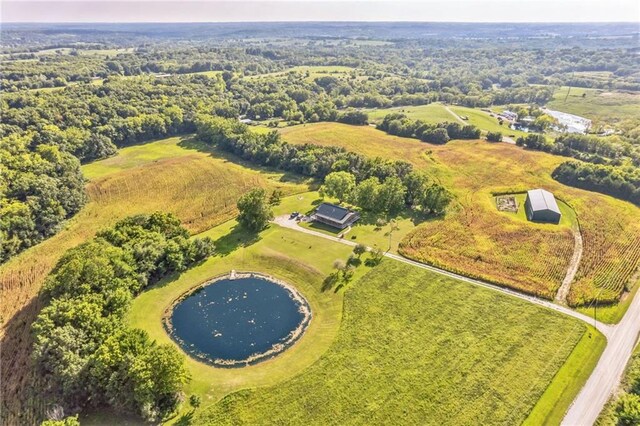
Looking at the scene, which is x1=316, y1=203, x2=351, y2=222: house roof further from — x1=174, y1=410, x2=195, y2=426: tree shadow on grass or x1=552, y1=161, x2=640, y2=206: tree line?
x1=552, y1=161, x2=640, y2=206: tree line

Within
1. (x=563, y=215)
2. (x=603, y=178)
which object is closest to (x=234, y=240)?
(x=563, y=215)

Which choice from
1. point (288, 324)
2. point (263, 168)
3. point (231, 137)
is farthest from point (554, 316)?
point (231, 137)

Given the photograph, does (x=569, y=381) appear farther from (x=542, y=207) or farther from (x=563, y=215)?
(x=563, y=215)

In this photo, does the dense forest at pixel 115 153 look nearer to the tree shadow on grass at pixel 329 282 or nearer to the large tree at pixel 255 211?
the large tree at pixel 255 211

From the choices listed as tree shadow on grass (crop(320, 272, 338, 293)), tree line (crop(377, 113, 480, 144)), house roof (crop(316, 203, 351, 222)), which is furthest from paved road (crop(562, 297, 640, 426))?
tree line (crop(377, 113, 480, 144))

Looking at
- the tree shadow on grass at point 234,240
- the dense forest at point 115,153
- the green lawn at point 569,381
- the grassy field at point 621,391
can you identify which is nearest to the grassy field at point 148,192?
the dense forest at point 115,153

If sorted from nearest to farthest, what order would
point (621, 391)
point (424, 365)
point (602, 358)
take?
point (621, 391)
point (424, 365)
point (602, 358)
